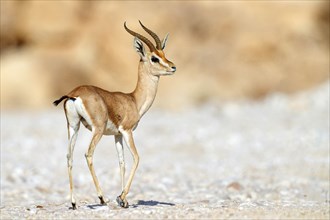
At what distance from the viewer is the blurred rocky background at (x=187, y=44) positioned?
35531mm

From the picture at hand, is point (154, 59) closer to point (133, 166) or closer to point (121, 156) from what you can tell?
point (121, 156)

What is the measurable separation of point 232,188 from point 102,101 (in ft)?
14.9

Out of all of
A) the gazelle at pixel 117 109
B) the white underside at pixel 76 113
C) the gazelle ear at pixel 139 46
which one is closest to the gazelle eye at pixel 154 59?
→ the gazelle at pixel 117 109

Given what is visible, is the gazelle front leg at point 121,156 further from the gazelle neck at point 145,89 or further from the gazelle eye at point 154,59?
the gazelle eye at point 154,59

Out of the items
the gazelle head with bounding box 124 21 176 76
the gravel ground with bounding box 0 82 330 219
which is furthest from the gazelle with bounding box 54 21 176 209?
the gravel ground with bounding box 0 82 330 219

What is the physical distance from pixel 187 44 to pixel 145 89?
28.7 m

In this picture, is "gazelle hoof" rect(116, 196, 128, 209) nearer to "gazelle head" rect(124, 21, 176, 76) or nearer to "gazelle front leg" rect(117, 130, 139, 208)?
"gazelle front leg" rect(117, 130, 139, 208)

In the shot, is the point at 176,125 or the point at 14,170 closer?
the point at 14,170

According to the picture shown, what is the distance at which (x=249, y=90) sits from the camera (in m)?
36.2

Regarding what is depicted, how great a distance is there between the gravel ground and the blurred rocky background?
33.3 feet

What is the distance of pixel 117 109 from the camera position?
8.63 meters

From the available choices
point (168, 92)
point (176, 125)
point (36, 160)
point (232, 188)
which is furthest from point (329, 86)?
point (232, 188)

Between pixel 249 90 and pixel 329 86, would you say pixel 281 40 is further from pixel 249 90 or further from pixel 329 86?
Answer: pixel 329 86

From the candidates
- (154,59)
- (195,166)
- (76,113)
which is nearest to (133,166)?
(76,113)
